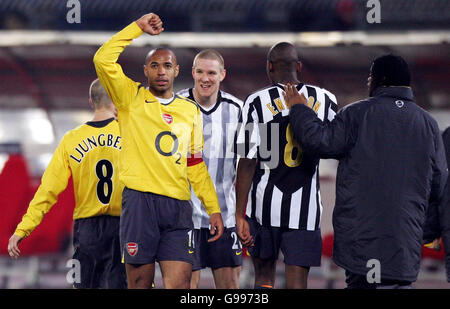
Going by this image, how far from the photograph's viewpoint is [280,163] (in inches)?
161

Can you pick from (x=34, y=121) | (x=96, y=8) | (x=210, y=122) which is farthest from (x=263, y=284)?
(x=96, y=8)

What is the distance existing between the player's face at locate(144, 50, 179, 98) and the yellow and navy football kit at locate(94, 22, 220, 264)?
6 cm

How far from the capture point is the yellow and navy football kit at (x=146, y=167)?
3.68 metres

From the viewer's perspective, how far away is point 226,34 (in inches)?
473

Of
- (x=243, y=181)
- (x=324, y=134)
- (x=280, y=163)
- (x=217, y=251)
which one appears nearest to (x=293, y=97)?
(x=324, y=134)

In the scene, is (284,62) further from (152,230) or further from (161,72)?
(152,230)

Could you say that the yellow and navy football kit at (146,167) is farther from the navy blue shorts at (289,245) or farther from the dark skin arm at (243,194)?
the navy blue shorts at (289,245)

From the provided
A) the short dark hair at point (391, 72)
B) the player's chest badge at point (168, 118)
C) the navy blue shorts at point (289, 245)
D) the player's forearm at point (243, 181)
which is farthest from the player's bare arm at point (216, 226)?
the short dark hair at point (391, 72)

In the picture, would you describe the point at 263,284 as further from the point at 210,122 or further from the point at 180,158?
the point at 210,122

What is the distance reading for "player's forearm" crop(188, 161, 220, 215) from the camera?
3.94m

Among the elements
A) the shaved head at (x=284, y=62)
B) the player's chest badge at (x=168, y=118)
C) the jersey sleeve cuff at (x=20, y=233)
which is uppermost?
the shaved head at (x=284, y=62)

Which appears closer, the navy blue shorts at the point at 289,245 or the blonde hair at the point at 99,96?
the navy blue shorts at the point at 289,245

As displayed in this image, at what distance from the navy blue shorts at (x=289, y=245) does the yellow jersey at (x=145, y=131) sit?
515 mm

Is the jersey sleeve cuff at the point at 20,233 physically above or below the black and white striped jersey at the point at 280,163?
below
